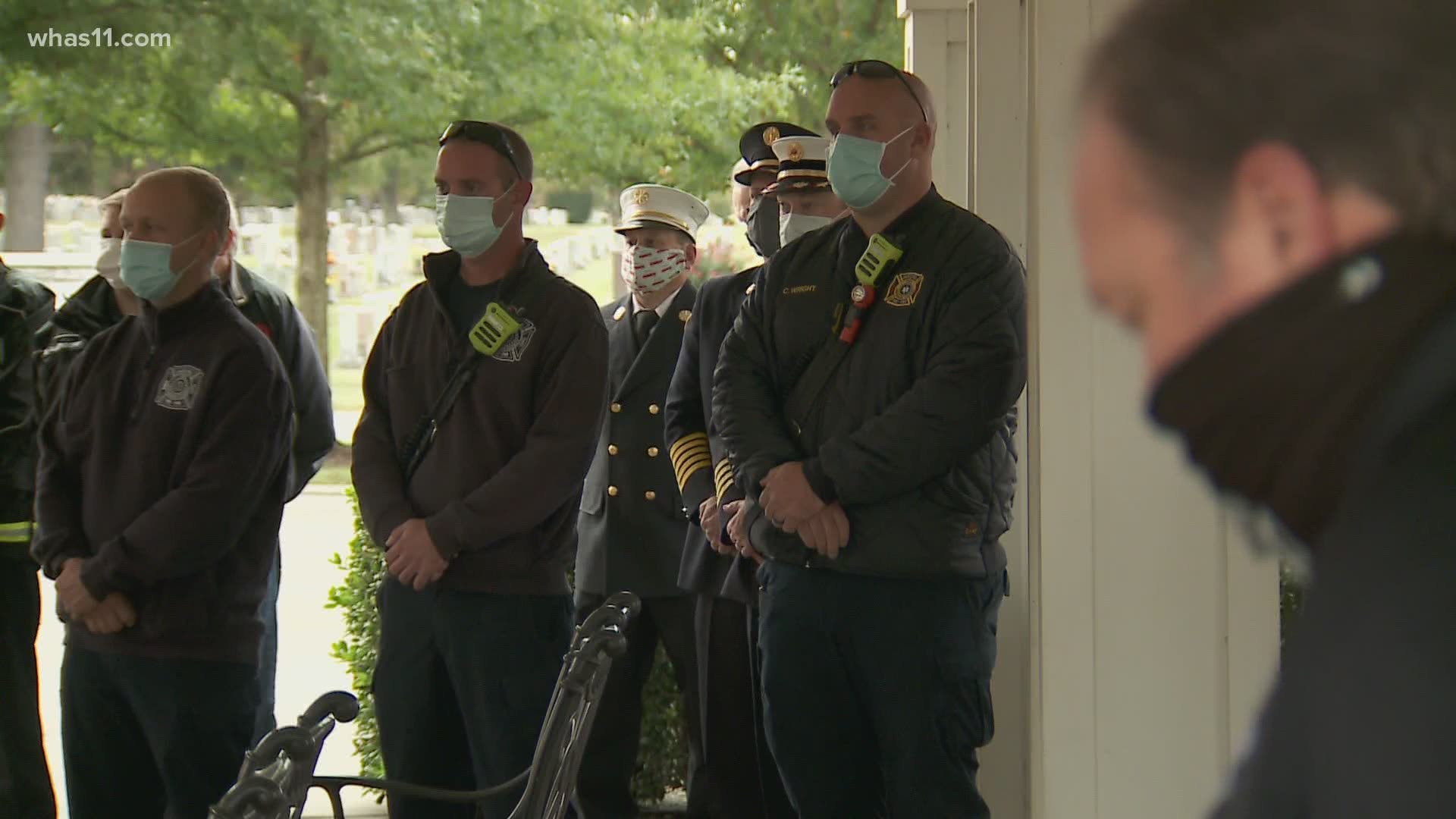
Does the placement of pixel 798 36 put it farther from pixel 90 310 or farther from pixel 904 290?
pixel 904 290

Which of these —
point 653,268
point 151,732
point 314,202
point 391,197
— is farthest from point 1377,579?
point 391,197

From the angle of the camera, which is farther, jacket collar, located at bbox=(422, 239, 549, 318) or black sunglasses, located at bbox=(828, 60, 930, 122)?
jacket collar, located at bbox=(422, 239, 549, 318)

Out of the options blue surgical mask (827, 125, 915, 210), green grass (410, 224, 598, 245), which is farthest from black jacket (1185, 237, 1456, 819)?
green grass (410, 224, 598, 245)

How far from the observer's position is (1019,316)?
3189 mm

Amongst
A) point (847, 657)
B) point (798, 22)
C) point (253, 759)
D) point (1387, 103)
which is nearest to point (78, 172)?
point (798, 22)

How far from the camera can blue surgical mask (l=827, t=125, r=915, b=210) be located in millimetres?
3320

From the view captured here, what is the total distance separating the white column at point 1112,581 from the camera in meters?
3.01

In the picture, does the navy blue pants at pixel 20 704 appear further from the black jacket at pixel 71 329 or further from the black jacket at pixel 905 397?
the black jacket at pixel 905 397

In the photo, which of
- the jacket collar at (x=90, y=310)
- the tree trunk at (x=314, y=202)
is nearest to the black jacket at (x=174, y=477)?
the jacket collar at (x=90, y=310)

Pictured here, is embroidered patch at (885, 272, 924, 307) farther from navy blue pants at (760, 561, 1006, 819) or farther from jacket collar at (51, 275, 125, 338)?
jacket collar at (51, 275, 125, 338)

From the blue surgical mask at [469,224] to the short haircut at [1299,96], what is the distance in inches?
122

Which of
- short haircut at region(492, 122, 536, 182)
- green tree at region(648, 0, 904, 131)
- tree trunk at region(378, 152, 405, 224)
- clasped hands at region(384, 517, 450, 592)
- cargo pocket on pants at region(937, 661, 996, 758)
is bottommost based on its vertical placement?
cargo pocket on pants at region(937, 661, 996, 758)

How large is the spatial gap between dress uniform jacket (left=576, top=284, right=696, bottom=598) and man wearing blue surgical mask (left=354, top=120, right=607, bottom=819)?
0.93 meters

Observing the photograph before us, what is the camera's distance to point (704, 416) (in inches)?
161
